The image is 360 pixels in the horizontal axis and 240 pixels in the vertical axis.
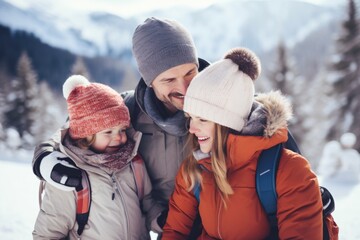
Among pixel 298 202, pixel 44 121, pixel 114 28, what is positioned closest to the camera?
pixel 298 202

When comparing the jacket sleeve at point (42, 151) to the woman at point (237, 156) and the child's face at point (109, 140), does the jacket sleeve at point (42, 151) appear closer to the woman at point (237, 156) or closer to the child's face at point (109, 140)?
the child's face at point (109, 140)

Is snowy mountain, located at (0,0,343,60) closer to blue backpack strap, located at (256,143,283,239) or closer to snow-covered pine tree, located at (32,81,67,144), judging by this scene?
snow-covered pine tree, located at (32,81,67,144)

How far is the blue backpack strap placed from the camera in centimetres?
200

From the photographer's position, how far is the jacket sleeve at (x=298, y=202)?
1.88 metres

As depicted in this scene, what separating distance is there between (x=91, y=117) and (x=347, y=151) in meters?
9.64

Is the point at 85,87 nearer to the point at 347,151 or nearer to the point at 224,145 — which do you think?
the point at 224,145

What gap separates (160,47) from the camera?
8.62 feet

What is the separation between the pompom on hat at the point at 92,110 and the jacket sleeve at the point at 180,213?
2.26 ft

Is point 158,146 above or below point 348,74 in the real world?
above

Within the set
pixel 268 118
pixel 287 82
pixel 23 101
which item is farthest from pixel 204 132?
pixel 23 101

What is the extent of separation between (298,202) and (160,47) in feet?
5.12

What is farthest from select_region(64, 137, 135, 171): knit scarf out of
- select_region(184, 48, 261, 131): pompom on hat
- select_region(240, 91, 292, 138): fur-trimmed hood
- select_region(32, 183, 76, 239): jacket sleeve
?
select_region(240, 91, 292, 138): fur-trimmed hood

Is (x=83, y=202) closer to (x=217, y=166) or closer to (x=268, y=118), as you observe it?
(x=217, y=166)

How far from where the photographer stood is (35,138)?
27.9m
